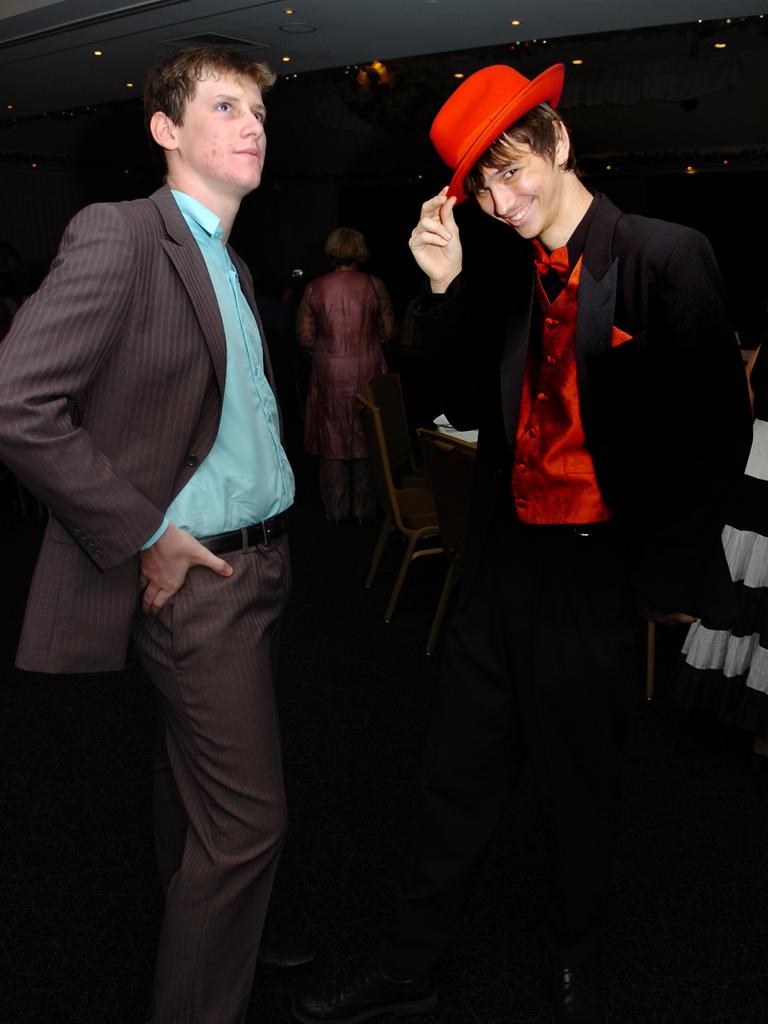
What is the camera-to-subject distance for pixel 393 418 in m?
4.14

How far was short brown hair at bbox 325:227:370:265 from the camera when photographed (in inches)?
211

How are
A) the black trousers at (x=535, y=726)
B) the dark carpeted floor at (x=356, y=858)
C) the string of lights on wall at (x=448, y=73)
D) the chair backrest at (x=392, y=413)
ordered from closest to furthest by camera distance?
the black trousers at (x=535, y=726) < the dark carpeted floor at (x=356, y=858) < the chair backrest at (x=392, y=413) < the string of lights on wall at (x=448, y=73)

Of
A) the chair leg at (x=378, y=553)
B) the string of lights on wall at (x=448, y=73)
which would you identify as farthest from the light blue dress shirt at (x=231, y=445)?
the string of lights on wall at (x=448, y=73)

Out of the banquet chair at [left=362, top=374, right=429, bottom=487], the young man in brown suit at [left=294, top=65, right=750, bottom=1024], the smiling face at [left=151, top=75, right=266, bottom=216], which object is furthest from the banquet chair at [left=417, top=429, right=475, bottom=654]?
the smiling face at [left=151, top=75, right=266, bottom=216]

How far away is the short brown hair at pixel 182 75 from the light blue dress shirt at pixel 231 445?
132mm

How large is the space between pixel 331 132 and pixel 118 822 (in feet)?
39.1

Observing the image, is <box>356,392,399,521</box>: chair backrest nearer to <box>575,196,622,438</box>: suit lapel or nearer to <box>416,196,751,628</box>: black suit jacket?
<box>416,196,751,628</box>: black suit jacket

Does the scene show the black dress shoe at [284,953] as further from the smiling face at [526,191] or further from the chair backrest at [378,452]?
the chair backrest at [378,452]

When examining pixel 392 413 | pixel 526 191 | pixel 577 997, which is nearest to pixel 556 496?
pixel 526 191

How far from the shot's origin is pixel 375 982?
6.21ft

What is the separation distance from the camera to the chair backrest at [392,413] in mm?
4027

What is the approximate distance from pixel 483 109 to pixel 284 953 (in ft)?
5.56

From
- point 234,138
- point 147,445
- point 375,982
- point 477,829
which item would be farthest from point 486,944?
point 234,138

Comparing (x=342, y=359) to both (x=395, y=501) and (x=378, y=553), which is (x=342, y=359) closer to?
(x=378, y=553)
